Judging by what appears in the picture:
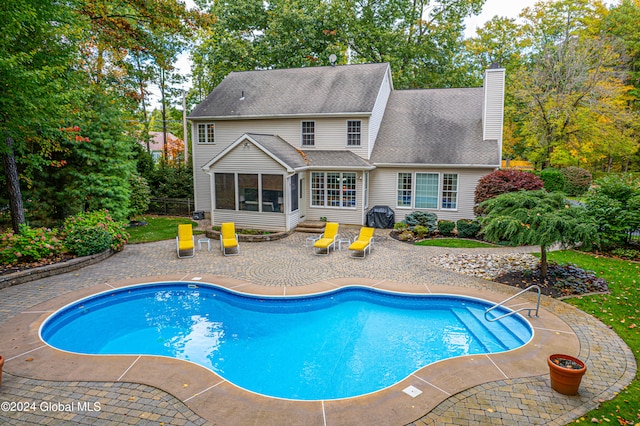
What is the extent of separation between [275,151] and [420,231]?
25.8 ft

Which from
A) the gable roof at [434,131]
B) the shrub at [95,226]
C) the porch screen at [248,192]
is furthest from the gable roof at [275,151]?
the shrub at [95,226]

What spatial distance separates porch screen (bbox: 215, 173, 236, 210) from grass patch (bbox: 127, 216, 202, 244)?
1818 millimetres

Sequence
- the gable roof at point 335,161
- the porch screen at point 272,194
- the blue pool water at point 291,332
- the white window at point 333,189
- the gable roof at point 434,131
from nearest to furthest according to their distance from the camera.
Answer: the blue pool water at point 291,332 < the porch screen at point 272,194 < the gable roof at point 335,161 < the gable roof at point 434,131 < the white window at point 333,189

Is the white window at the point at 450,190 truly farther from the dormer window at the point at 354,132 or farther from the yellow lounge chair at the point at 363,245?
the yellow lounge chair at the point at 363,245

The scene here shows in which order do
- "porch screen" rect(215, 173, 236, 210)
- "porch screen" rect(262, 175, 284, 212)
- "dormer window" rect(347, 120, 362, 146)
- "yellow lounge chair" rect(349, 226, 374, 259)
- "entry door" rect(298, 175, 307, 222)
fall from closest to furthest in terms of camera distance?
1. "yellow lounge chair" rect(349, 226, 374, 259)
2. "porch screen" rect(262, 175, 284, 212)
3. "porch screen" rect(215, 173, 236, 210)
4. "entry door" rect(298, 175, 307, 222)
5. "dormer window" rect(347, 120, 362, 146)

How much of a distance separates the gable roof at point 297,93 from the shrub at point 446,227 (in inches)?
272

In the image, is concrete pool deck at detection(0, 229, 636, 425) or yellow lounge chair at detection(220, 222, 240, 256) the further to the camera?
yellow lounge chair at detection(220, 222, 240, 256)

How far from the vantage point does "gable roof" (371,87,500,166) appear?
63.9ft

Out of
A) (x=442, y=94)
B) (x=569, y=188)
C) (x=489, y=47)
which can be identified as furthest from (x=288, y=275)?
(x=489, y=47)

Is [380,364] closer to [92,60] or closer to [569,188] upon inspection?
[92,60]

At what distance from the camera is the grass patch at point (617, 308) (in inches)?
222

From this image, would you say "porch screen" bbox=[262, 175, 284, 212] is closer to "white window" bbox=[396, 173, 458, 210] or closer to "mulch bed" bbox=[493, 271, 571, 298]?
"white window" bbox=[396, 173, 458, 210]

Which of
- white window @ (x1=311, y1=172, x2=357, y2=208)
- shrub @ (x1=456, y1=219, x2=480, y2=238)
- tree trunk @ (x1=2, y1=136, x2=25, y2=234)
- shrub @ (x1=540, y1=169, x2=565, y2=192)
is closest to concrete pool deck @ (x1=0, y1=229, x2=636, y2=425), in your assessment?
tree trunk @ (x1=2, y1=136, x2=25, y2=234)

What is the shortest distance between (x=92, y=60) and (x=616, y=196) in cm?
2967
